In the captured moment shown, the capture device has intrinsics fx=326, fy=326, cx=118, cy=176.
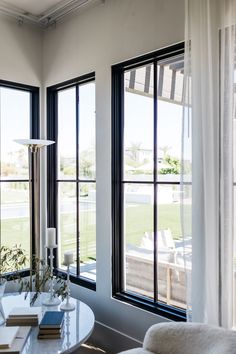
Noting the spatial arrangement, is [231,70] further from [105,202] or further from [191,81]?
[105,202]

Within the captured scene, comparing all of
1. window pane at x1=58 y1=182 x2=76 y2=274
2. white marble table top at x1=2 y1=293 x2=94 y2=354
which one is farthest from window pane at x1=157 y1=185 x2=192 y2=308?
window pane at x1=58 y1=182 x2=76 y2=274

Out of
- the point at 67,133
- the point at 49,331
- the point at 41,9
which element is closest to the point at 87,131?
the point at 67,133

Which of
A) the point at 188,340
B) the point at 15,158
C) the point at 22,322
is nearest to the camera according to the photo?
the point at 188,340

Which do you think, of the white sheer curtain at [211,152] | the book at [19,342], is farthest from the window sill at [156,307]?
the book at [19,342]

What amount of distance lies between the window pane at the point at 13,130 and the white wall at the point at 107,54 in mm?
541

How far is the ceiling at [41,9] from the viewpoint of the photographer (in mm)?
2949

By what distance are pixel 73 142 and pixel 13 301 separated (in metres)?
1.55

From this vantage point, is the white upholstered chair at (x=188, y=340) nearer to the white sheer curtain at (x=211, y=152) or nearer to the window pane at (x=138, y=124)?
the white sheer curtain at (x=211, y=152)

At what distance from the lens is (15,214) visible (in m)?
3.37

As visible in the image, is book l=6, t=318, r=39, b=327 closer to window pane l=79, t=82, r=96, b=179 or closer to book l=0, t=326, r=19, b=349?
book l=0, t=326, r=19, b=349

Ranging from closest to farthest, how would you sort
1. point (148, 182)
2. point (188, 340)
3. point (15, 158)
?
1. point (188, 340)
2. point (148, 182)
3. point (15, 158)

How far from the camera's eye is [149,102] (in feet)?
8.56

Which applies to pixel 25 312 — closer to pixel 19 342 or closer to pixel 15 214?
pixel 19 342

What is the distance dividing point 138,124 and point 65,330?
162 cm
